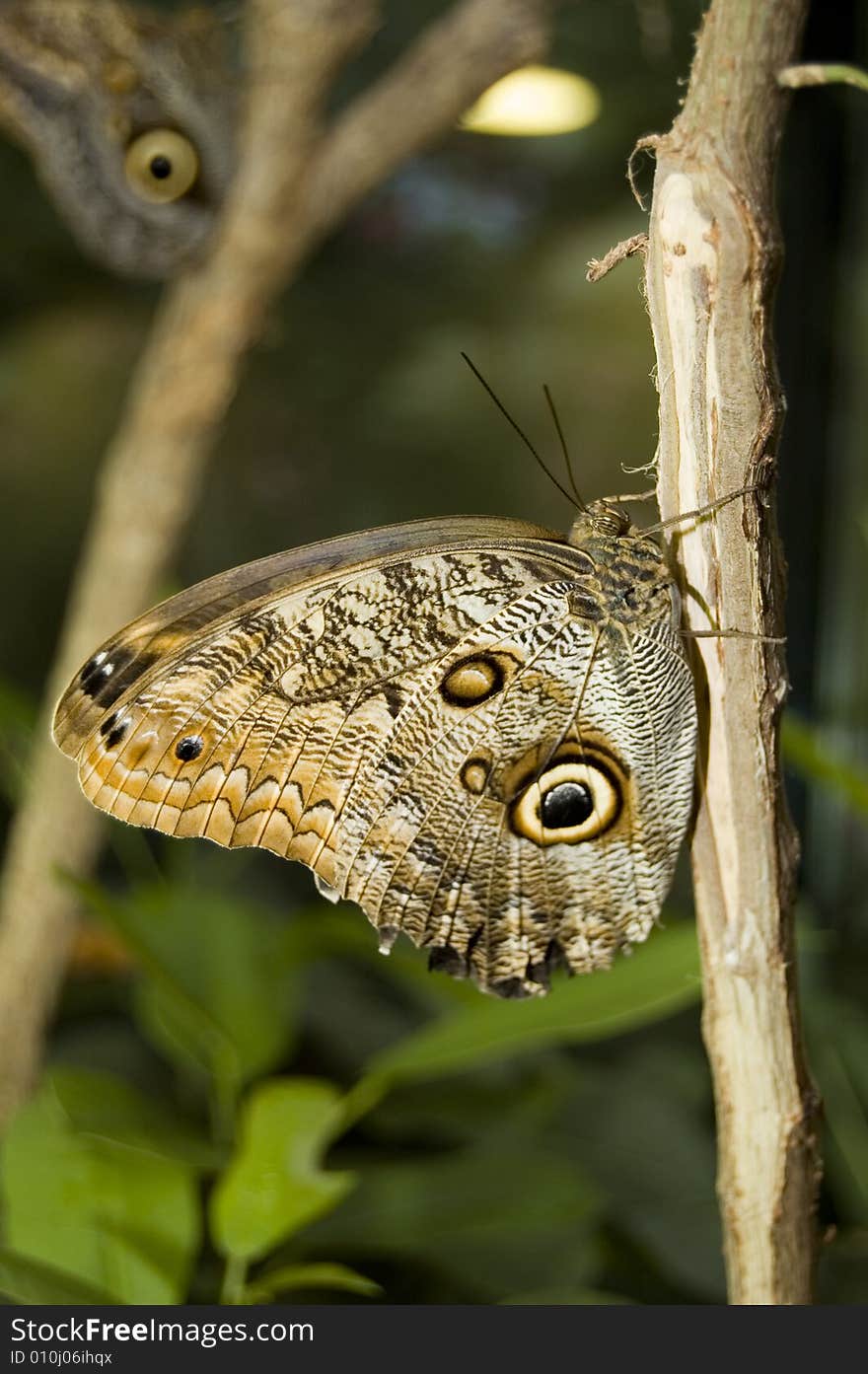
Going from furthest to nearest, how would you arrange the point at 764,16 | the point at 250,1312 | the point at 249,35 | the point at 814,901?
the point at 814,901
the point at 249,35
the point at 250,1312
the point at 764,16

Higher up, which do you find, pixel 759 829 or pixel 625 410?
pixel 625 410

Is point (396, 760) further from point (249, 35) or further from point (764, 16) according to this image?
point (249, 35)

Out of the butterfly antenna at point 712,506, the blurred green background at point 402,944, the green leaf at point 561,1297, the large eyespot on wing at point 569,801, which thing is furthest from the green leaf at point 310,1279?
the butterfly antenna at point 712,506

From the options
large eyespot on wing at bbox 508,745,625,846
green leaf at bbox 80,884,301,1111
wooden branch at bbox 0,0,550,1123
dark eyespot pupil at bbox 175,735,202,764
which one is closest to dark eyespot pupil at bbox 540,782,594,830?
large eyespot on wing at bbox 508,745,625,846

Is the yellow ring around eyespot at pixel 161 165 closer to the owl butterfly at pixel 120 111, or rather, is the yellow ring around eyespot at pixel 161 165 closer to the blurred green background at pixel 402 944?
the owl butterfly at pixel 120 111

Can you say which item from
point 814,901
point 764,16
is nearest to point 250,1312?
point 764,16

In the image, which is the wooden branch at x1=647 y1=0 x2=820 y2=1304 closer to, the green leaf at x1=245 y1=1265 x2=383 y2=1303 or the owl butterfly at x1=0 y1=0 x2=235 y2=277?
the green leaf at x1=245 y1=1265 x2=383 y2=1303
